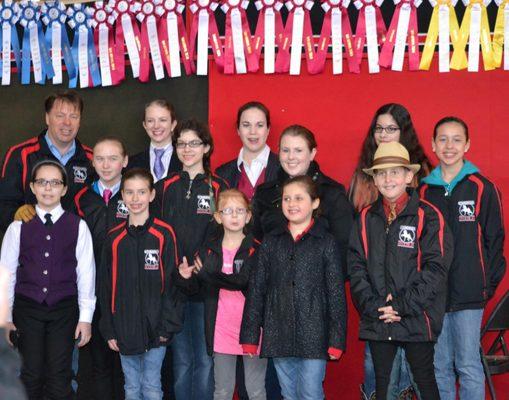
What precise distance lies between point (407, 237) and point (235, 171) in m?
1.32

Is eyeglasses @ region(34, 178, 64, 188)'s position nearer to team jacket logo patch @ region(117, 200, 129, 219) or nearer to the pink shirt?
team jacket logo patch @ region(117, 200, 129, 219)

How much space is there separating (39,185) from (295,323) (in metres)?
1.58

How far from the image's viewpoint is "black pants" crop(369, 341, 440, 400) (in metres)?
3.79

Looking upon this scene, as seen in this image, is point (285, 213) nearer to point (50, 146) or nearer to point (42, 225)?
point (42, 225)

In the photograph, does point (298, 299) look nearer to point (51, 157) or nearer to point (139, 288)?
point (139, 288)

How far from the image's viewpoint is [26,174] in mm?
4730

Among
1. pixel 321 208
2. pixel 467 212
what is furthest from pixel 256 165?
pixel 467 212

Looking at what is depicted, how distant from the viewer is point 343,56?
511 cm

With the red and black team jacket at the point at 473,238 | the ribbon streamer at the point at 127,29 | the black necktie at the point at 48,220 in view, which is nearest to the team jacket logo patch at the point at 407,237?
the red and black team jacket at the point at 473,238

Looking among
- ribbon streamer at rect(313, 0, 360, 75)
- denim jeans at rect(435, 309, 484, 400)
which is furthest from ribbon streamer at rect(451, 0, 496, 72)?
denim jeans at rect(435, 309, 484, 400)

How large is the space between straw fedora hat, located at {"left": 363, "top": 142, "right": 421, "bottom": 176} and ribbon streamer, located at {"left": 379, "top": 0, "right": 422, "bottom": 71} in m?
1.01

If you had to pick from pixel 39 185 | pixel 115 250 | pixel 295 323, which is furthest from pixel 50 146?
pixel 295 323

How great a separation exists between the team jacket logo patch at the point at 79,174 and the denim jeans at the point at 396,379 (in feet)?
6.38

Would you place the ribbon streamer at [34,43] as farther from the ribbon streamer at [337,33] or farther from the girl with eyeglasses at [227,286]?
the girl with eyeglasses at [227,286]
